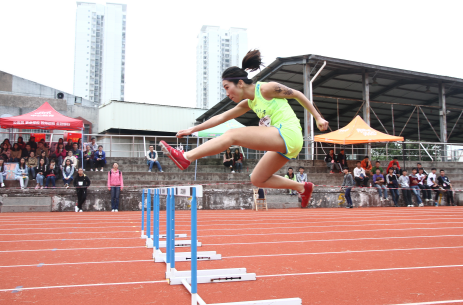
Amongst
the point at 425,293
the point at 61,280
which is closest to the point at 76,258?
the point at 61,280

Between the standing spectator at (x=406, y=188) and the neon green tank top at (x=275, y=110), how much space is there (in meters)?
12.2

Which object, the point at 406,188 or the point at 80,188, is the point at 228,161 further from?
the point at 406,188

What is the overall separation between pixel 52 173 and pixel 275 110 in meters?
10.7

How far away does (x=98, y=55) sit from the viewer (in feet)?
254

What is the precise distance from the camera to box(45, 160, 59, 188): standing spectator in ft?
38.1

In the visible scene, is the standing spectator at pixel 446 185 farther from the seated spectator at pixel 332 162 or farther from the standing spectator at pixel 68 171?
the standing spectator at pixel 68 171

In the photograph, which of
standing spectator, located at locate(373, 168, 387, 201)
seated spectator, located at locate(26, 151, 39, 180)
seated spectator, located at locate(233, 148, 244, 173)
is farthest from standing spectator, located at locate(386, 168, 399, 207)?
seated spectator, located at locate(26, 151, 39, 180)

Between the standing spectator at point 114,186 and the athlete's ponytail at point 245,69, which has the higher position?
the athlete's ponytail at point 245,69

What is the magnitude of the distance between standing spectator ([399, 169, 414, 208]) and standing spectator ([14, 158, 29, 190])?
13321mm

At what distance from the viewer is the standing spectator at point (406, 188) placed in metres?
13.6

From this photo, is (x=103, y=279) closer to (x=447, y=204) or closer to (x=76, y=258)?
(x=76, y=258)

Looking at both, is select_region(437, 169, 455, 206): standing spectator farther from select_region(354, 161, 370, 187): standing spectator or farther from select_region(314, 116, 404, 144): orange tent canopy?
select_region(354, 161, 370, 187): standing spectator

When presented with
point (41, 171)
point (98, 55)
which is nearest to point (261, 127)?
point (41, 171)

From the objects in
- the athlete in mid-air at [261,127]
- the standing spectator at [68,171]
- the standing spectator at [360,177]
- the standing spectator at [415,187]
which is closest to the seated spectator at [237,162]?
the standing spectator at [360,177]
